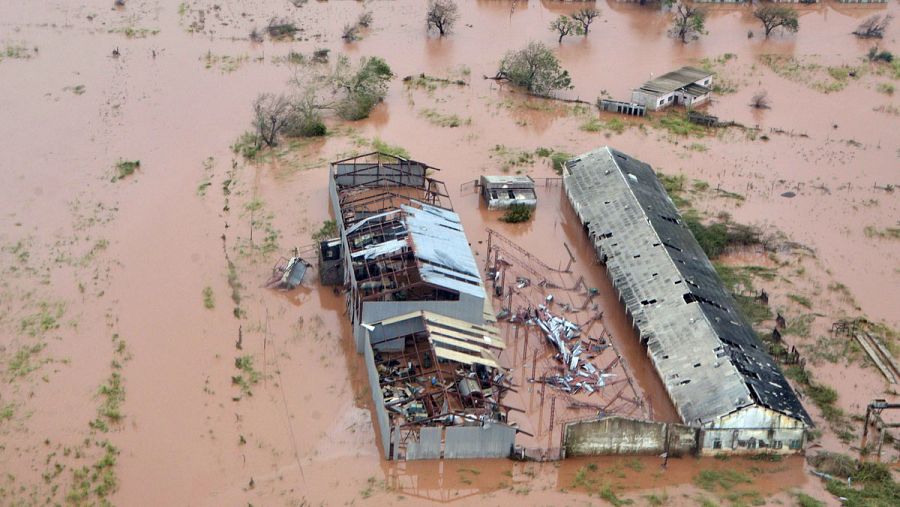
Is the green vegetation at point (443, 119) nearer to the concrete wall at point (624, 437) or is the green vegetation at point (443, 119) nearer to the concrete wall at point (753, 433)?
the concrete wall at point (624, 437)

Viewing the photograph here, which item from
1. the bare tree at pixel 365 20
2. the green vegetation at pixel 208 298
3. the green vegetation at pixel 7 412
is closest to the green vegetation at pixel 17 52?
the bare tree at pixel 365 20

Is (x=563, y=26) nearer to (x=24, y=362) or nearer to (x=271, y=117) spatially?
(x=271, y=117)

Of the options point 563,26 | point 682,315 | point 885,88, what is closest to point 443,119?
point 563,26

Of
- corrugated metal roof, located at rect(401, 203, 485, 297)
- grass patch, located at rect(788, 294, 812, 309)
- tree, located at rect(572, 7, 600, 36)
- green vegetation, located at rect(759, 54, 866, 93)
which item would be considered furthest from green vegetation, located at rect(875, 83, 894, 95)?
corrugated metal roof, located at rect(401, 203, 485, 297)

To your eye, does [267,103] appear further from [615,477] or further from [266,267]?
[615,477]

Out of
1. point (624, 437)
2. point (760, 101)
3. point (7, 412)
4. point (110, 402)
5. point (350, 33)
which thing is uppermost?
point (350, 33)

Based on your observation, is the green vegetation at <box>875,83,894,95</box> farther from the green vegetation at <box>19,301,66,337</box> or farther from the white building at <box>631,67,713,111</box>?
the green vegetation at <box>19,301,66,337</box>
